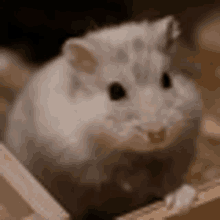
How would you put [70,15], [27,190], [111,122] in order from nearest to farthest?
[27,190] → [111,122] → [70,15]

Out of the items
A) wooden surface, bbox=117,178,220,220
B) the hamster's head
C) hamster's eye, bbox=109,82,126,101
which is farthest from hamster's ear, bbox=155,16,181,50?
wooden surface, bbox=117,178,220,220

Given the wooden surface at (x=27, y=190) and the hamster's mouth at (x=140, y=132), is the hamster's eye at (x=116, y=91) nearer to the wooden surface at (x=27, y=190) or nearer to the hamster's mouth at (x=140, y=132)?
the hamster's mouth at (x=140, y=132)

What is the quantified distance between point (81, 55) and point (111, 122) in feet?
0.38

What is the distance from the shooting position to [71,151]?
0.45 m

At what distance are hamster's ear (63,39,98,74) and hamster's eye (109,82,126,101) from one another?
0.04 meters

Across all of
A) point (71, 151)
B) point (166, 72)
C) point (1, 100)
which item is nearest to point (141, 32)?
point (166, 72)

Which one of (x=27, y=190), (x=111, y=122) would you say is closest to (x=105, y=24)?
(x=111, y=122)

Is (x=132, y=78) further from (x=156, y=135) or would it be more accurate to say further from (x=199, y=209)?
(x=199, y=209)

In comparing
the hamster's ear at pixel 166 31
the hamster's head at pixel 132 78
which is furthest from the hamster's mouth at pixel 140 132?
the hamster's ear at pixel 166 31

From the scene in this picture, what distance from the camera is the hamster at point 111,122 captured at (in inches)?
15.3

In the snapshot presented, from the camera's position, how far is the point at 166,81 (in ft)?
1.41

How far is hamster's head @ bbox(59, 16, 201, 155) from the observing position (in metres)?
0.37

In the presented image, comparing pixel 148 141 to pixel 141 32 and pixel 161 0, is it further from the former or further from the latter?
pixel 161 0

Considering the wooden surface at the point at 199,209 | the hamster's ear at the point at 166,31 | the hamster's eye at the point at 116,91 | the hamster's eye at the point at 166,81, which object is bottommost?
the wooden surface at the point at 199,209
